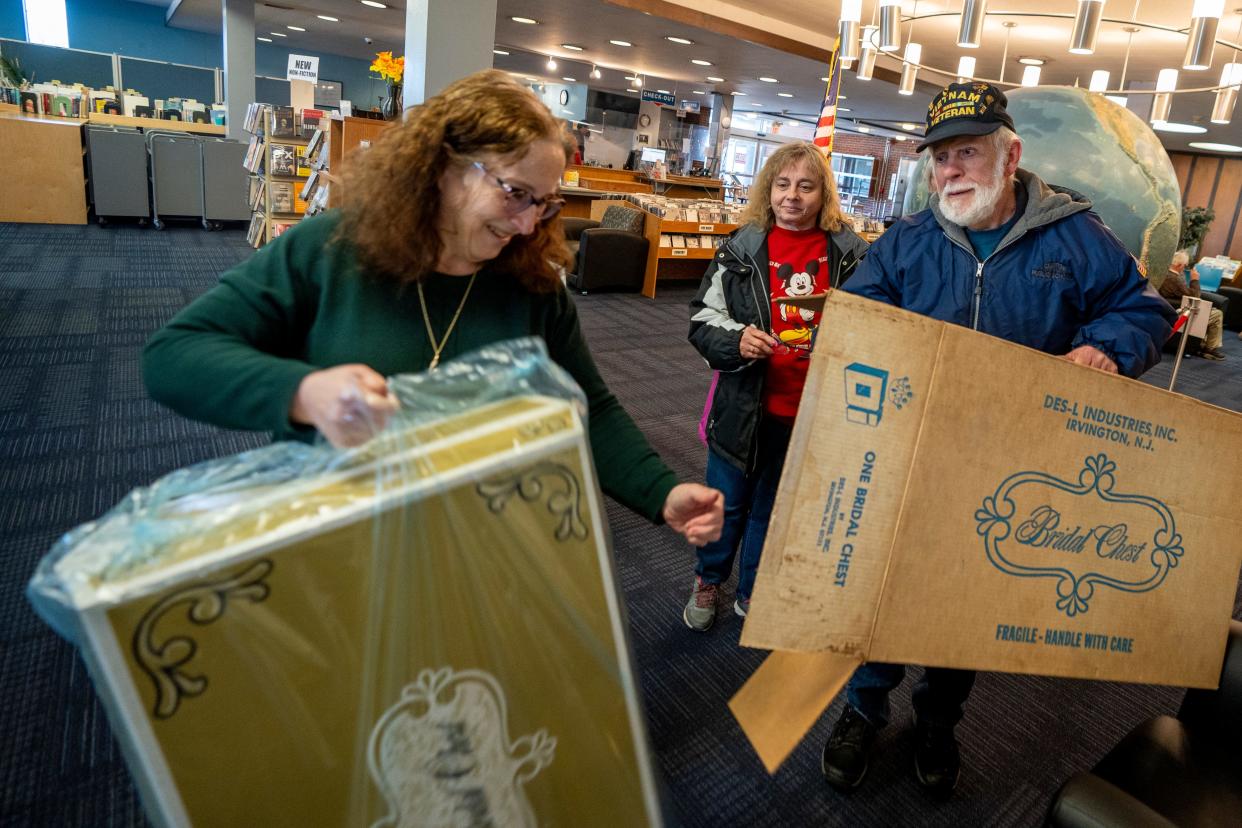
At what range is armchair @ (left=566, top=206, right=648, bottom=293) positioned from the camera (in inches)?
273

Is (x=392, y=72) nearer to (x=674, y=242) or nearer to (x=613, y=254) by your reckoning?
(x=613, y=254)

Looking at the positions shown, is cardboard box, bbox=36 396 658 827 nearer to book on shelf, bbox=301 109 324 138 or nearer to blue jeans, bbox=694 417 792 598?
blue jeans, bbox=694 417 792 598

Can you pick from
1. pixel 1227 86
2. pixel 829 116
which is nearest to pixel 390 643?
pixel 829 116

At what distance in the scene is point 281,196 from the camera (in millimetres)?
6766

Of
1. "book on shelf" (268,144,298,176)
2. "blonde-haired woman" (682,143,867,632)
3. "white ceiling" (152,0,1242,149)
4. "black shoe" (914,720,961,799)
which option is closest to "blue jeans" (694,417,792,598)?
"blonde-haired woman" (682,143,867,632)

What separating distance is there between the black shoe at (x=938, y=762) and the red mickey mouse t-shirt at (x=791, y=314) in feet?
2.62

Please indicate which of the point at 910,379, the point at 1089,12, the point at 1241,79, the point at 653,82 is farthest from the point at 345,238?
the point at 653,82

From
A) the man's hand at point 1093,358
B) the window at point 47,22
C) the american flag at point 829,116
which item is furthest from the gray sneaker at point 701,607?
the window at point 47,22

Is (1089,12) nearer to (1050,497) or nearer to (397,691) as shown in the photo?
(1050,497)

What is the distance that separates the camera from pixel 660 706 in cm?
188

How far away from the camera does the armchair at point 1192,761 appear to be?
113 centimetres

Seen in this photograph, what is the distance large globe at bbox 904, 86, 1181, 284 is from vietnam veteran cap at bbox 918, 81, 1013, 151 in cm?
99

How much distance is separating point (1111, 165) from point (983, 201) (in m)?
1.17

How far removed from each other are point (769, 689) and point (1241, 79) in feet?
19.4
